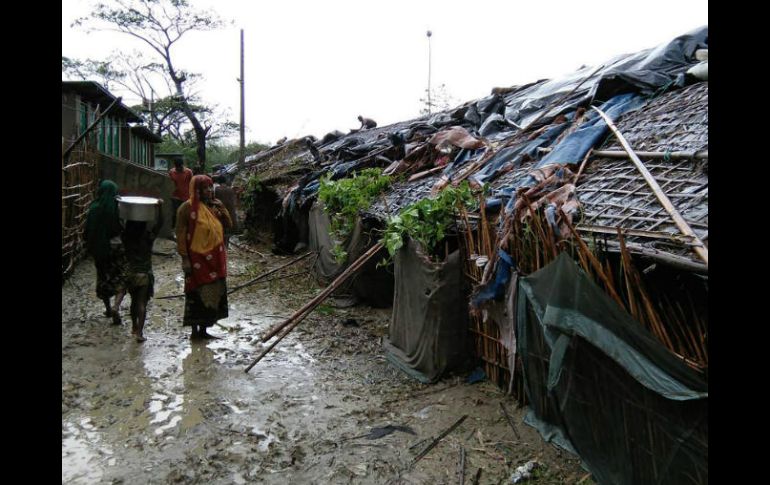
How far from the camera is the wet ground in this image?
11.5 ft

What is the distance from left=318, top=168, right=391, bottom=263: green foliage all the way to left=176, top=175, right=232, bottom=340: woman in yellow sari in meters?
1.93

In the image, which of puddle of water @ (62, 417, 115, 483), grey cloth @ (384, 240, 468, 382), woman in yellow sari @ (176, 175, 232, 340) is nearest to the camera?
puddle of water @ (62, 417, 115, 483)

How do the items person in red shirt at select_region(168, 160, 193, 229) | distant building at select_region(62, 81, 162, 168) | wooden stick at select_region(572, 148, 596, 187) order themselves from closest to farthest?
wooden stick at select_region(572, 148, 596, 187) → person in red shirt at select_region(168, 160, 193, 229) → distant building at select_region(62, 81, 162, 168)

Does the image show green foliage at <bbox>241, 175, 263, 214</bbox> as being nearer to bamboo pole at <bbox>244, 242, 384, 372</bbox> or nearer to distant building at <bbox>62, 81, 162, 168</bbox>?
distant building at <bbox>62, 81, 162, 168</bbox>

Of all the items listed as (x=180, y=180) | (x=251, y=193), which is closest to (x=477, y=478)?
(x=180, y=180)

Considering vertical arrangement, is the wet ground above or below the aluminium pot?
below

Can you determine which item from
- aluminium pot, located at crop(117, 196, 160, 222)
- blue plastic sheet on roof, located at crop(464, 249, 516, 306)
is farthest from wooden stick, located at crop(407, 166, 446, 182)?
aluminium pot, located at crop(117, 196, 160, 222)

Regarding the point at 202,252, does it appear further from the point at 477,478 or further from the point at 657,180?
the point at 657,180

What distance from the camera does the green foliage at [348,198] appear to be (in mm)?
7402

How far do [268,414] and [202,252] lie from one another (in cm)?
211

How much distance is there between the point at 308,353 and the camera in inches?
230

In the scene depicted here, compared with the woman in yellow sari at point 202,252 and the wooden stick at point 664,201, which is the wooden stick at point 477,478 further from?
the woman in yellow sari at point 202,252
